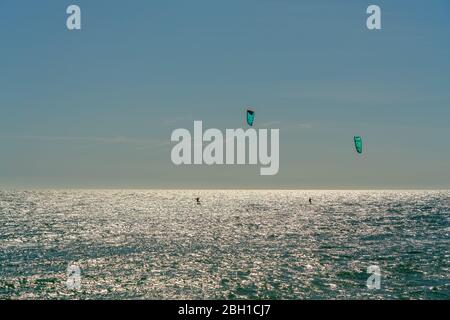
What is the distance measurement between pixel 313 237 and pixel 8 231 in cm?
5907

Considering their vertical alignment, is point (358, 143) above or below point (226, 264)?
above

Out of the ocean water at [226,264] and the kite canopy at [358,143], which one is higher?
the kite canopy at [358,143]

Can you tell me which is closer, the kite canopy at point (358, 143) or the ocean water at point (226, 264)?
the ocean water at point (226, 264)

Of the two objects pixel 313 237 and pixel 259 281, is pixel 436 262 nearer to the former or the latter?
pixel 259 281

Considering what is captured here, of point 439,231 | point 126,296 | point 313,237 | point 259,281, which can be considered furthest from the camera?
point 439,231

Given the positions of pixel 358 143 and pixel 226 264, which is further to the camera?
pixel 226 264

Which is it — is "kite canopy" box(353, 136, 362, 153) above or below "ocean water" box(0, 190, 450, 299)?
above

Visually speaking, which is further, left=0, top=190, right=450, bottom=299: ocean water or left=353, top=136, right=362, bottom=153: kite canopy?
left=353, top=136, right=362, bottom=153: kite canopy
